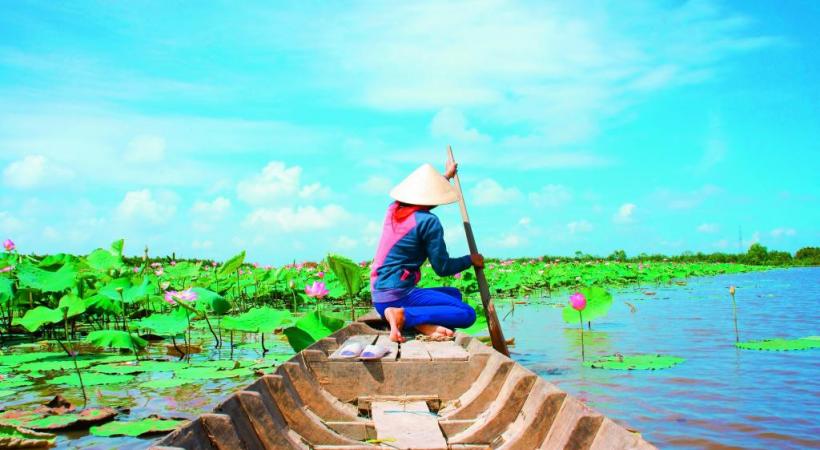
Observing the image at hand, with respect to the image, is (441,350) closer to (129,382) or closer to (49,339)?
(129,382)

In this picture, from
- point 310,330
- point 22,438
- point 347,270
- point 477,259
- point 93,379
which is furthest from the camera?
Result: point 347,270

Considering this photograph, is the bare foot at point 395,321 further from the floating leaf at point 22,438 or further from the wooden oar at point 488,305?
the floating leaf at point 22,438

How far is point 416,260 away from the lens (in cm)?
425

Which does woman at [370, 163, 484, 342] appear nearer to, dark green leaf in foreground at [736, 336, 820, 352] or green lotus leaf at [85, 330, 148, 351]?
green lotus leaf at [85, 330, 148, 351]

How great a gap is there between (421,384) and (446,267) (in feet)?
3.25

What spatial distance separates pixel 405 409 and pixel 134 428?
1.28m

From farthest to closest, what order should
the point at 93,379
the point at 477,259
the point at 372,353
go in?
the point at 477,259
the point at 93,379
the point at 372,353

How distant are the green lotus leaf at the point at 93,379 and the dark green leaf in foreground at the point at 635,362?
11.1 ft

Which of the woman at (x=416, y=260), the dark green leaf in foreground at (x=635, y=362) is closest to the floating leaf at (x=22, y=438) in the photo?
the woman at (x=416, y=260)

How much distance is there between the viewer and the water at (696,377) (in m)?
3.24

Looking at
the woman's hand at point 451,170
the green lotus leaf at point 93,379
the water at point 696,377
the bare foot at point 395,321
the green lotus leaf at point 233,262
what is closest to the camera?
the water at point 696,377

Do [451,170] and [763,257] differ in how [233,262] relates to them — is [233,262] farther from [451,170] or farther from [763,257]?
[763,257]

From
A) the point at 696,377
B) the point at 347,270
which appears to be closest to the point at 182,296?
the point at 347,270

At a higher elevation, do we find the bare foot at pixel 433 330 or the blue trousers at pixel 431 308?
the blue trousers at pixel 431 308
